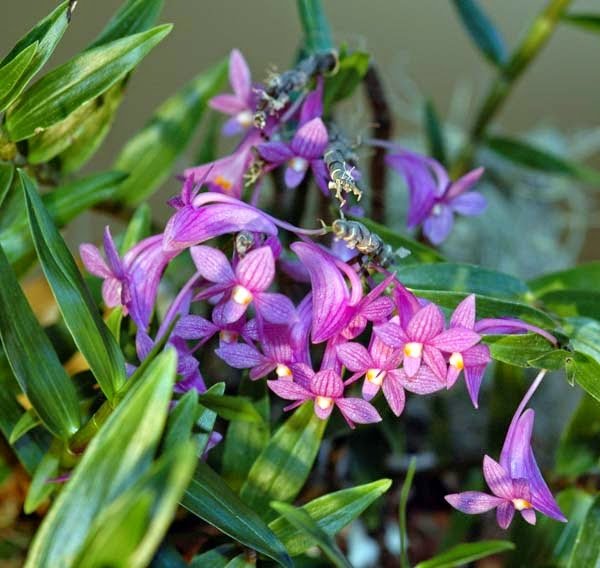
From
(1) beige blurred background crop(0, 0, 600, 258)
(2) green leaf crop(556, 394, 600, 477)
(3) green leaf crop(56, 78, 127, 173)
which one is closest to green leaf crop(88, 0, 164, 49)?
(3) green leaf crop(56, 78, 127, 173)

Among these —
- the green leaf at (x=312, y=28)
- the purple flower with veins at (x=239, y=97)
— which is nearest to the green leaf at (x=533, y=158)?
the green leaf at (x=312, y=28)

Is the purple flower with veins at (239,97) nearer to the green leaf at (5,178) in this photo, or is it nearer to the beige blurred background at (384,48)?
the green leaf at (5,178)

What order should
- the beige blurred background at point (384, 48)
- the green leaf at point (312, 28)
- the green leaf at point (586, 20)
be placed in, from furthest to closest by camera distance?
1. the beige blurred background at point (384, 48)
2. the green leaf at point (586, 20)
3. the green leaf at point (312, 28)

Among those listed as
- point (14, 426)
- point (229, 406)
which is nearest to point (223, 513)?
point (229, 406)

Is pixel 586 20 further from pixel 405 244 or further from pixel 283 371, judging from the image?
pixel 283 371

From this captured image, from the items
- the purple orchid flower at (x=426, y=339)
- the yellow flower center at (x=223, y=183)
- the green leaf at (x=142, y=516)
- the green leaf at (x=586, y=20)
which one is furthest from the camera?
the green leaf at (x=586, y=20)

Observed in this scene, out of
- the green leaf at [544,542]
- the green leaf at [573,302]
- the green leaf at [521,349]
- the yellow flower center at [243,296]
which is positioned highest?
the yellow flower center at [243,296]
